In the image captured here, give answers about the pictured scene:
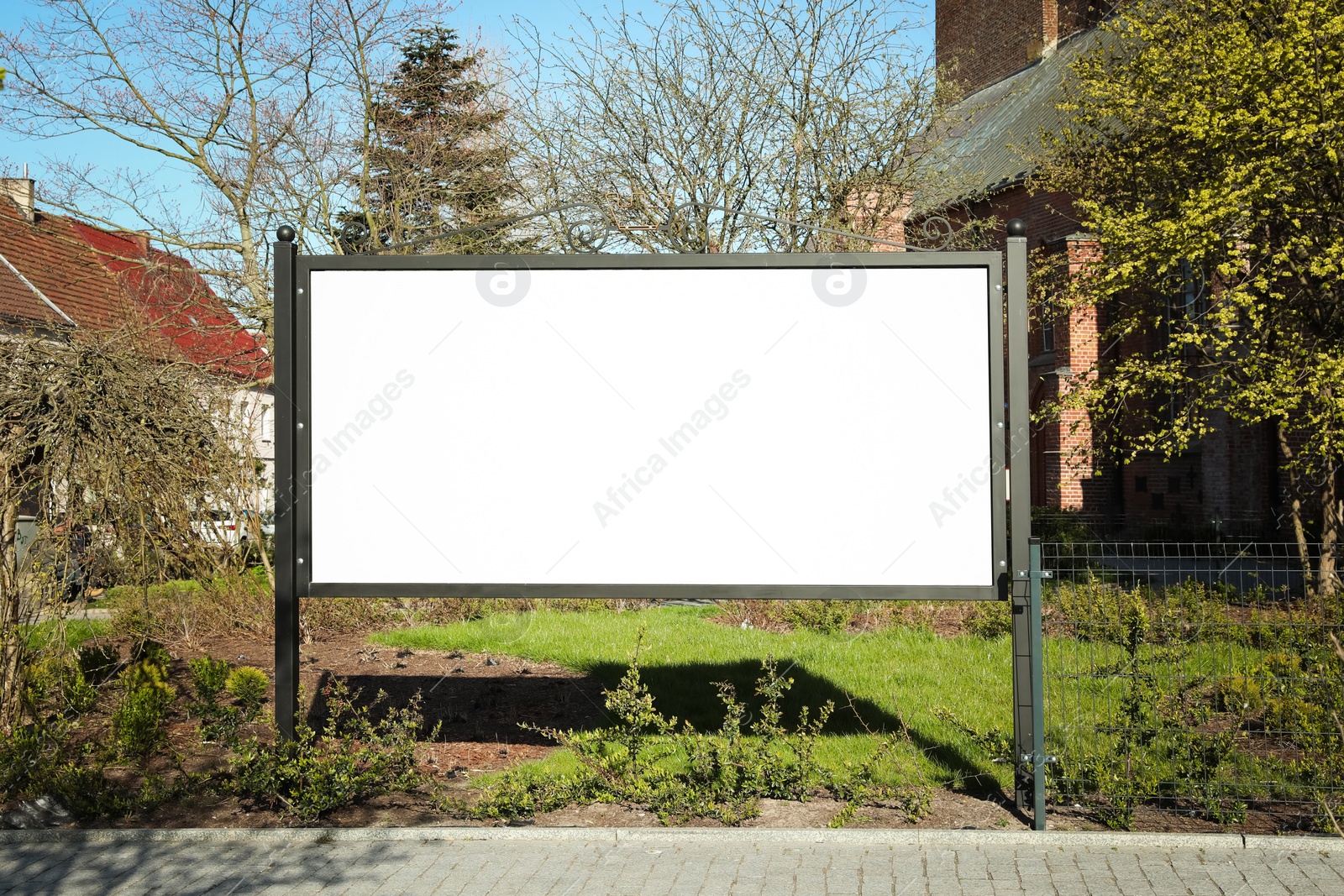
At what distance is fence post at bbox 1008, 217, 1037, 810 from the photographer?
536cm

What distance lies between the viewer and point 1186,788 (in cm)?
538

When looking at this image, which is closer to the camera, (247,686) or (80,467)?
(80,467)

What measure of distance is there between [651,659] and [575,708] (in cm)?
190

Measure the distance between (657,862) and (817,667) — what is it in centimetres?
457

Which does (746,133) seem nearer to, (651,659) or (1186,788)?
(651,659)

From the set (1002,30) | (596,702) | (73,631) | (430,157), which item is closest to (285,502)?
(596,702)

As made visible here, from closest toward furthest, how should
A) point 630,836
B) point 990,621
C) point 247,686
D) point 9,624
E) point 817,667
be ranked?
point 630,836 → point 9,624 → point 247,686 → point 817,667 → point 990,621

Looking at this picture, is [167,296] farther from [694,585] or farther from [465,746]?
[694,585]

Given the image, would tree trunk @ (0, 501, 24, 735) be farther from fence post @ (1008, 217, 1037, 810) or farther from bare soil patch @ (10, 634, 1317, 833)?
fence post @ (1008, 217, 1037, 810)

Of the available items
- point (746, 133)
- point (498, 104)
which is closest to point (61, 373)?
point (746, 133)

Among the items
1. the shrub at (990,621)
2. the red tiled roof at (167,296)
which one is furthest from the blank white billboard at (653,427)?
the red tiled roof at (167,296)

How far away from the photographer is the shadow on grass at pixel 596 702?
7062mm

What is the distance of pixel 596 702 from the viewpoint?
8133 mm

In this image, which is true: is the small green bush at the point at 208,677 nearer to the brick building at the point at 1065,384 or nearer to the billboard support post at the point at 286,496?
the billboard support post at the point at 286,496
